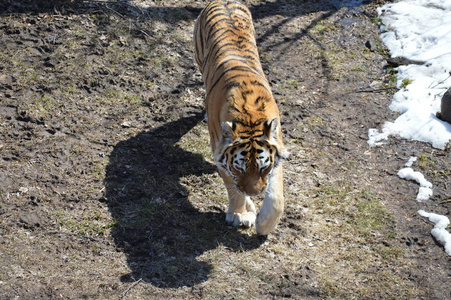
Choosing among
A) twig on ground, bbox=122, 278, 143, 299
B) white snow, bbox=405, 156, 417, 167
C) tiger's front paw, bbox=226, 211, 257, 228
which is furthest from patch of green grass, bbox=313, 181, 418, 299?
twig on ground, bbox=122, 278, 143, 299

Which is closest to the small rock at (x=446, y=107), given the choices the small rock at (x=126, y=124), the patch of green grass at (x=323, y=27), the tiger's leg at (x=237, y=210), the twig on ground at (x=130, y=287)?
the patch of green grass at (x=323, y=27)

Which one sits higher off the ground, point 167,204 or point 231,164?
point 231,164

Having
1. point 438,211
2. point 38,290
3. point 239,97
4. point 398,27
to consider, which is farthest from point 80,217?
point 398,27

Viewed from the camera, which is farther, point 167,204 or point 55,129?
point 55,129

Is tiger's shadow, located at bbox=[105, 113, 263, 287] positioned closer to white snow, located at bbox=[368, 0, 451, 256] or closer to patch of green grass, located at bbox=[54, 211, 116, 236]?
patch of green grass, located at bbox=[54, 211, 116, 236]

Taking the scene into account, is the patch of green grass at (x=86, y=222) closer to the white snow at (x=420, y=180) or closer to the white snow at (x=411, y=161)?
the white snow at (x=420, y=180)

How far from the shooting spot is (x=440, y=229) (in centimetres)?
479

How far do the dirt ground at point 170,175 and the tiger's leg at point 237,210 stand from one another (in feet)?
0.41

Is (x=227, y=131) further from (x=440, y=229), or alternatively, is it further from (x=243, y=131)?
(x=440, y=229)

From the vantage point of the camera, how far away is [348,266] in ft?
14.1

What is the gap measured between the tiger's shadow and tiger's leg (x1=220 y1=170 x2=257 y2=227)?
0.09 m

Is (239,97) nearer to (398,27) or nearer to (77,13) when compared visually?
(77,13)

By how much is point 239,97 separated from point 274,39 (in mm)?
4001

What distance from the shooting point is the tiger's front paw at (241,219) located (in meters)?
4.56
